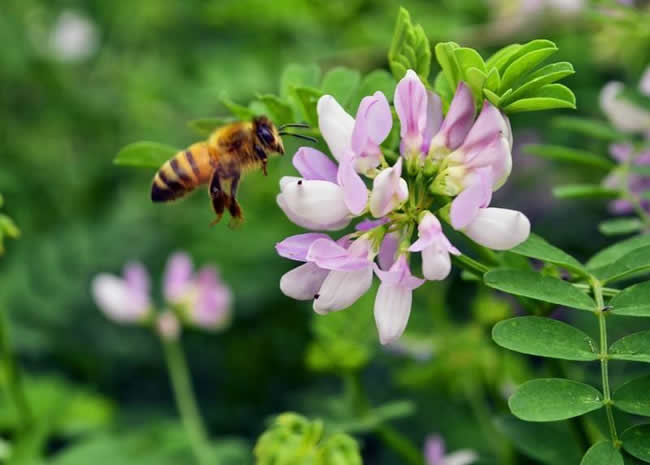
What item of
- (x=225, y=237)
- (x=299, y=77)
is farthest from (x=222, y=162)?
(x=225, y=237)

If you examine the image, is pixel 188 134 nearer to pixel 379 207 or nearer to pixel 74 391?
pixel 74 391

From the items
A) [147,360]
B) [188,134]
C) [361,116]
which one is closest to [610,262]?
[361,116]

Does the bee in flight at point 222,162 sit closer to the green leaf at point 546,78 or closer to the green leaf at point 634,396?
the green leaf at point 546,78

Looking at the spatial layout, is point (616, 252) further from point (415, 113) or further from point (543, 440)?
point (415, 113)

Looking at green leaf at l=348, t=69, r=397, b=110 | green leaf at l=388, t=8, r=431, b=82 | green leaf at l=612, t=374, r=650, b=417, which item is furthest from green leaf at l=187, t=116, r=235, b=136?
green leaf at l=612, t=374, r=650, b=417

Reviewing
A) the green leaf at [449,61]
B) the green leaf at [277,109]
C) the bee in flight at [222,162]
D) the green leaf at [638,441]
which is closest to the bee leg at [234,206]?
the bee in flight at [222,162]

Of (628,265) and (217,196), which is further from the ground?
(217,196)
